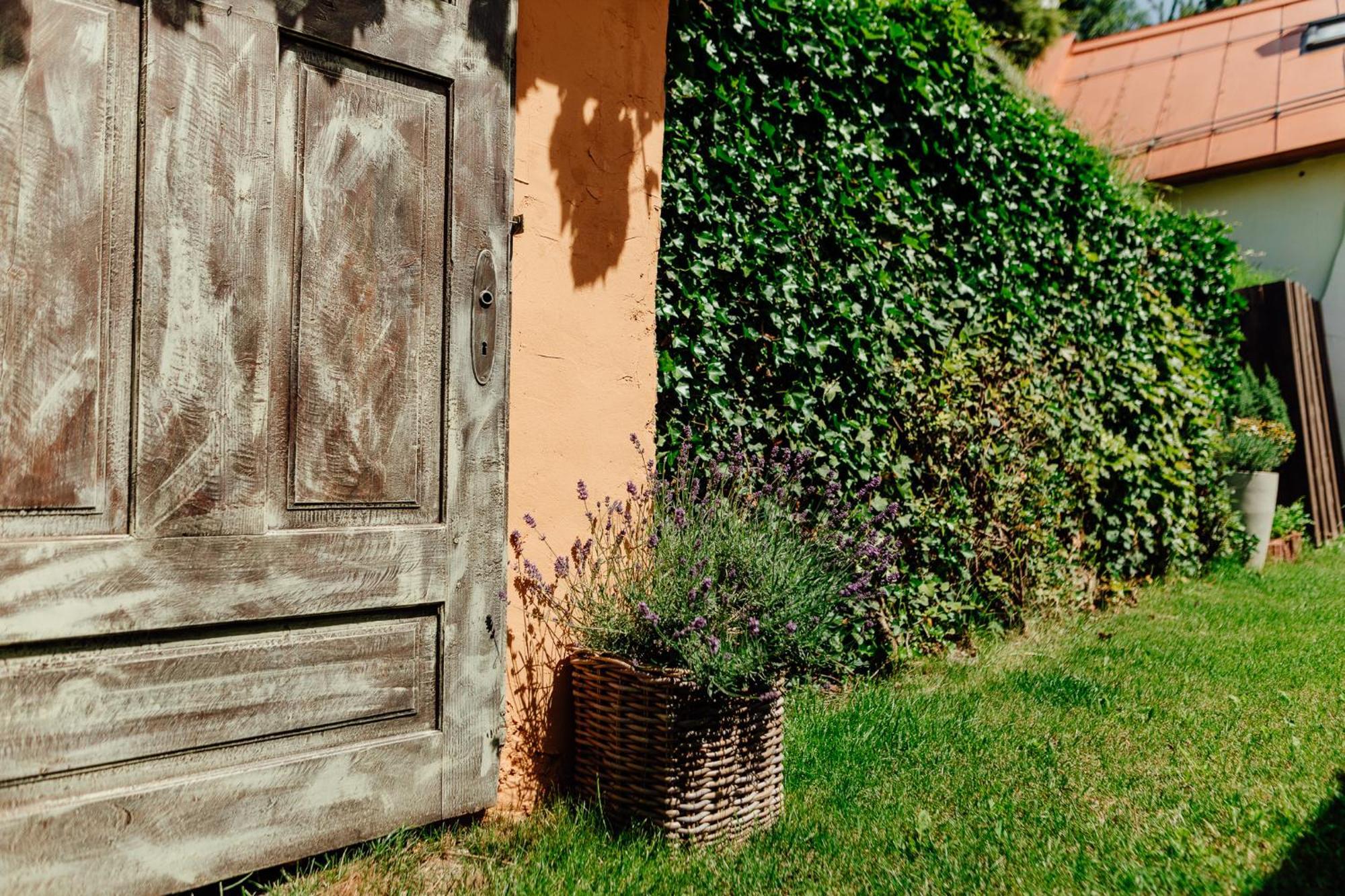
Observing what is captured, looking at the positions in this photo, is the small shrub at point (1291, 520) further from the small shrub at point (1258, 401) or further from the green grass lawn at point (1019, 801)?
the green grass lawn at point (1019, 801)

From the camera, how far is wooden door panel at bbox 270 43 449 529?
7.36ft

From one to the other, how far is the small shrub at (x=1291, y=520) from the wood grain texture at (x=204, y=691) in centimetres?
745

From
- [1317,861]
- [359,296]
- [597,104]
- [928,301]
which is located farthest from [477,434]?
[928,301]

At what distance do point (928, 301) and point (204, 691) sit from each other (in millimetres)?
3490

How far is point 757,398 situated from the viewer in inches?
146

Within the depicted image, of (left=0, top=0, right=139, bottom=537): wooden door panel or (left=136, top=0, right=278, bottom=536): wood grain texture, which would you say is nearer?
(left=0, top=0, right=139, bottom=537): wooden door panel

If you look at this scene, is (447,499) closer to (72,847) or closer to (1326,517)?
(72,847)

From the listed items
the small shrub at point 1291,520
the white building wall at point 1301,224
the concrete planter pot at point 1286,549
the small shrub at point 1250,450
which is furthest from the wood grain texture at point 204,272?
the white building wall at point 1301,224

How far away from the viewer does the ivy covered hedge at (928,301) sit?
11.6ft

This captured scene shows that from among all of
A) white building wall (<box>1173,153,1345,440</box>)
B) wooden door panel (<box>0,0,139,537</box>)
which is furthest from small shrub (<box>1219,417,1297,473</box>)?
wooden door panel (<box>0,0,139,537</box>)

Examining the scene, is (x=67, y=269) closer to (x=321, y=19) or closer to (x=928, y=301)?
(x=321, y=19)

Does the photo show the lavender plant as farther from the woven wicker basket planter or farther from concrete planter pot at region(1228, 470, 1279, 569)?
concrete planter pot at region(1228, 470, 1279, 569)

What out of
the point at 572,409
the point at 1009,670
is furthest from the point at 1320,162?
the point at 572,409

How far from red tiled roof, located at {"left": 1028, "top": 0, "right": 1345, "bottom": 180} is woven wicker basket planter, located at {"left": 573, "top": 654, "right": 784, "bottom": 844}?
356 inches
